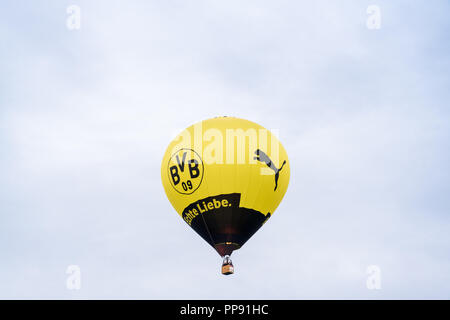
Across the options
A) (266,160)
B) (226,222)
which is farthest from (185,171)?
(266,160)

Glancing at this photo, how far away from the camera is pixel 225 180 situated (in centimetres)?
3506

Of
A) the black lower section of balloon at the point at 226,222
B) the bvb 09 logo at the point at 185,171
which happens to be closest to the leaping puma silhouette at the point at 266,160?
the black lower section of balloon at the point at 226,222

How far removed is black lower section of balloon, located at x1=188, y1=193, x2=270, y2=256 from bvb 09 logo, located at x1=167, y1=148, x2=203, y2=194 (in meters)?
0.89

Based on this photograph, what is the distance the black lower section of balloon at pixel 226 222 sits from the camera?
35.1 m

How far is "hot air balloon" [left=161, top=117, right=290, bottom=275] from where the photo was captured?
35.1m

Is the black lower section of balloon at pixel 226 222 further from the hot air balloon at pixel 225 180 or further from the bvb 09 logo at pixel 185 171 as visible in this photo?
the bvb 09 logo at pixel 185 171

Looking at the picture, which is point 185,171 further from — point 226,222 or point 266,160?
point 266,160

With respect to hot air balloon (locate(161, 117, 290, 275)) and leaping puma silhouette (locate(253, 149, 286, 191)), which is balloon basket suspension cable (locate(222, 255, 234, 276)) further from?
leaping puma silhouette (locate(253, 149, 286, 191))

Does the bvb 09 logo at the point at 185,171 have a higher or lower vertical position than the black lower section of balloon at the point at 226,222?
higher

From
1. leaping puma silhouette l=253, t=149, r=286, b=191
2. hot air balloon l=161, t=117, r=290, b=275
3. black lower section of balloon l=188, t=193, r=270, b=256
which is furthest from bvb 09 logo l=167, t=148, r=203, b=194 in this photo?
leaping puma silhouette l=253, t=149, r=286, b=191
